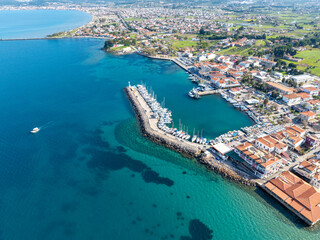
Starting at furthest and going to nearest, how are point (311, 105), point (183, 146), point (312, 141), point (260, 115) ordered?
1. point (311, 105)
2. point (260, 115)
3. point (183, 146)
4. point (312, 141)

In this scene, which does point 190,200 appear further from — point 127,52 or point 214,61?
point 127,52

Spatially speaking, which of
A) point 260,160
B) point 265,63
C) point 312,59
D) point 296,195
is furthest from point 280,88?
point 312,59

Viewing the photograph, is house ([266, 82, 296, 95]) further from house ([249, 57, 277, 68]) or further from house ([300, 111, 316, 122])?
house ([249, 57, 277, 68])

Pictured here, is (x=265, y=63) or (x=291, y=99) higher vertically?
(x=265, y=63)

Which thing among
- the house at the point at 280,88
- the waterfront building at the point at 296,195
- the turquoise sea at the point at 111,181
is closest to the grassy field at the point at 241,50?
the house at the point at 280,88

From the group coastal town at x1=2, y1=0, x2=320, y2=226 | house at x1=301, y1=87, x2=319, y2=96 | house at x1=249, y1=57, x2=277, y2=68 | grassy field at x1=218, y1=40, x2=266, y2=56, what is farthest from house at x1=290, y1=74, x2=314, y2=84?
grassy field at x1=218, y1=40, x2=266, y2=56

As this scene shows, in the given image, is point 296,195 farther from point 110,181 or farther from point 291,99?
point 291,99
